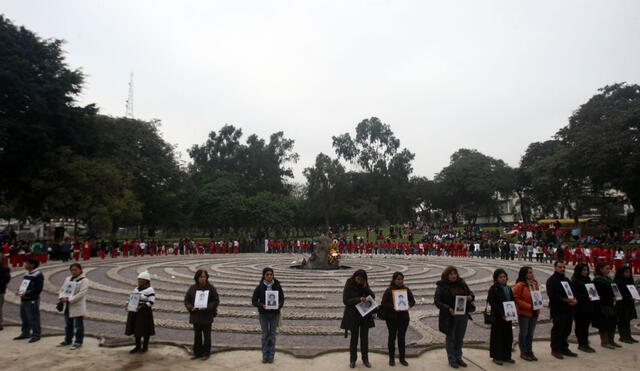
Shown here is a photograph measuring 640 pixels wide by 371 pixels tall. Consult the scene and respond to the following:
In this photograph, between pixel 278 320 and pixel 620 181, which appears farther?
pixel 620 181

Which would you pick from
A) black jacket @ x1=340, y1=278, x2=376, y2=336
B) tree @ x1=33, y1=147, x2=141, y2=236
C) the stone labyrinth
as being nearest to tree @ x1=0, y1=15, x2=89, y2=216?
tree @ x1=33, y1=147, x2=141, y2=236

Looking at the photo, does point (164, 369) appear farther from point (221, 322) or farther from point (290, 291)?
point (290, 291)

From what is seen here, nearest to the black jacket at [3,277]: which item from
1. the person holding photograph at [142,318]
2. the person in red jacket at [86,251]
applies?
the person holding photograph at [142,318]

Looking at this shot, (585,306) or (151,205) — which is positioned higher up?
(151,205)

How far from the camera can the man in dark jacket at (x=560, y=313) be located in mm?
7719

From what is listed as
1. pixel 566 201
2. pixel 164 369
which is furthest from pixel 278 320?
pixel 566 201

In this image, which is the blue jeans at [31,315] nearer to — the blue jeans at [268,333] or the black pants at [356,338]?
the blue jeans at [268,333]

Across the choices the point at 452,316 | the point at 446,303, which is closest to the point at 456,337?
the point at 452,316

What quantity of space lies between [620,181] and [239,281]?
3691 centimetres

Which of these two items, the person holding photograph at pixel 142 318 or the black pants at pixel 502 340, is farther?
the person holding photograph at pixel 142 318

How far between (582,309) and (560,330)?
760mm

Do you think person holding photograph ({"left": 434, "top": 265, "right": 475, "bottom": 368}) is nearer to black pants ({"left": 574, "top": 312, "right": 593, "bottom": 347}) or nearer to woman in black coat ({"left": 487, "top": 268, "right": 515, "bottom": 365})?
woman in black coat ({"left": 487, "top": 268, "right": 515, "bottom": 365})

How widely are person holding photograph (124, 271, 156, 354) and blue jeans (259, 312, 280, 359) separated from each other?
2.08 m

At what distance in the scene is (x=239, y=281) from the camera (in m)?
18.5
